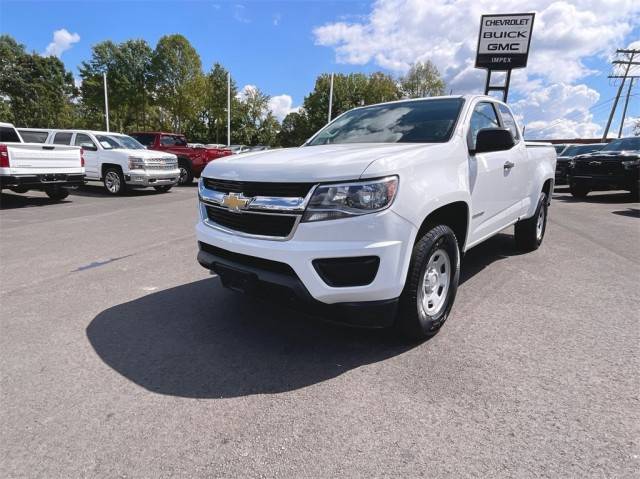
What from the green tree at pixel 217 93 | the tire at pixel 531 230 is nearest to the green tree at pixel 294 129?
the green tree at pixel 217 93

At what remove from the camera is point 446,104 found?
3.74 m

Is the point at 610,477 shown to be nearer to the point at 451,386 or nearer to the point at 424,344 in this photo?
the point at 451,386

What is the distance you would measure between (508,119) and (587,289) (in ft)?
6.86

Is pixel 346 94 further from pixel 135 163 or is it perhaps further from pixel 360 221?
pixel 360 221

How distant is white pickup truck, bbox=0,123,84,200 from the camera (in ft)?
29.4

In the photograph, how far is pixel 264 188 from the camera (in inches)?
104

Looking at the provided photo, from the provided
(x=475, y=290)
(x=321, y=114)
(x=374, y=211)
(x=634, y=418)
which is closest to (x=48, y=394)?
(x=374, y=211)

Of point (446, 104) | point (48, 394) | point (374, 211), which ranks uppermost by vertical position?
point (446, 104)

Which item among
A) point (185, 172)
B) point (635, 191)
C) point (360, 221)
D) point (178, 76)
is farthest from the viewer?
point (178, 76)

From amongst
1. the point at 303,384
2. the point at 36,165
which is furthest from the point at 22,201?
the point at 303,384

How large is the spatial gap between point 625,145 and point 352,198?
14.0 metres

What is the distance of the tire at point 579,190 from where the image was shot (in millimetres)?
12817

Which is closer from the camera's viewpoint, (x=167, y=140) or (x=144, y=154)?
(x=144, y=154)

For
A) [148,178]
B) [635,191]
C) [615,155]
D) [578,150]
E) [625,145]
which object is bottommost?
[148,178]
